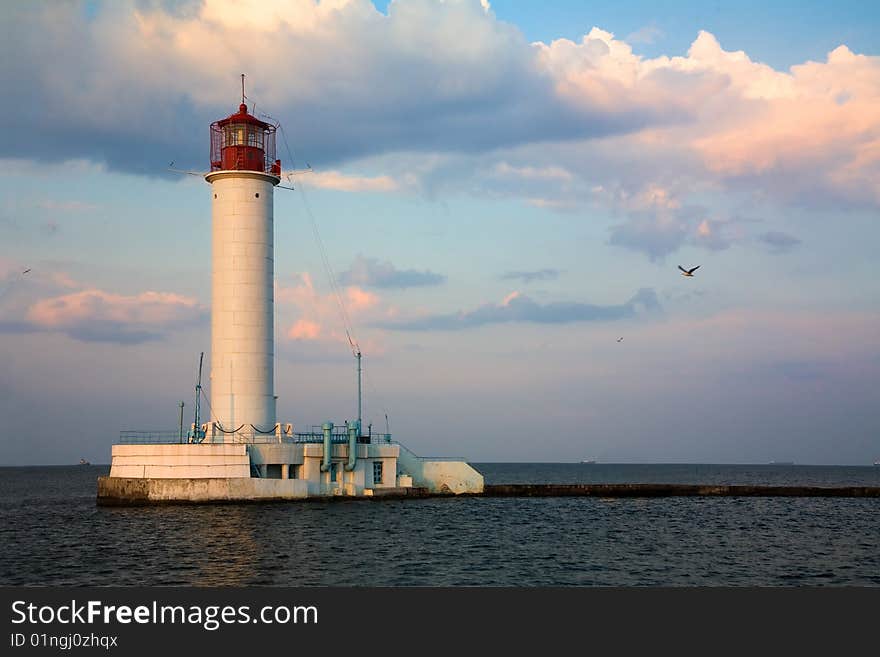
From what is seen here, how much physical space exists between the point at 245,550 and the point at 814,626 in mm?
23731

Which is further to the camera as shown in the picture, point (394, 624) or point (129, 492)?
point (129, 492)

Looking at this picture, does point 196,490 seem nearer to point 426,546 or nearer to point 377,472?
point 377,472

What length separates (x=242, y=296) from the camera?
5538cm

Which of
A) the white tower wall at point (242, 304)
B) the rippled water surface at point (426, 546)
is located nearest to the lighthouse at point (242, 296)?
the white tower wall at point (242, 304)

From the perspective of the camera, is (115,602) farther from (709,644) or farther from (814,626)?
(814,626)

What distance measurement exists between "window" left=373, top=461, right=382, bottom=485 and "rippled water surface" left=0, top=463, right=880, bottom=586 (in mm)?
2070

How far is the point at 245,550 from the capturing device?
123 ft

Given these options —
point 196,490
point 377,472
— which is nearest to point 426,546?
point 196,490

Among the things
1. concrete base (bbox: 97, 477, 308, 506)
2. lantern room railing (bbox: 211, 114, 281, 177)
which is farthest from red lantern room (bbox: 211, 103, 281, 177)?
concrete base (bbox: 97, 477, 308, 506)

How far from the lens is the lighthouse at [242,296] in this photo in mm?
55156

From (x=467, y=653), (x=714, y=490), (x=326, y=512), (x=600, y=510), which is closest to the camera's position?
(x=467, y=653)

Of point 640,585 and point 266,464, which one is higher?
point 266,464

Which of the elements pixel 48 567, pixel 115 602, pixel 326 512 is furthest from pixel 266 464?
pixel 115 602

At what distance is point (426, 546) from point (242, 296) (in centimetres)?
2206
